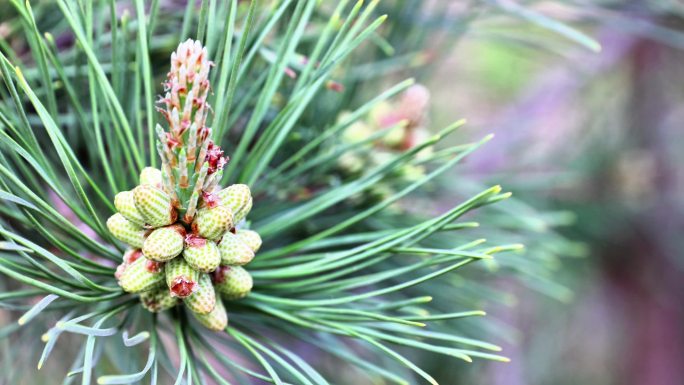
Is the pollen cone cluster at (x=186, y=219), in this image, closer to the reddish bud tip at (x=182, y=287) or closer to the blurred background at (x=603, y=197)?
the reddish bud tip at (x=182, y=287)

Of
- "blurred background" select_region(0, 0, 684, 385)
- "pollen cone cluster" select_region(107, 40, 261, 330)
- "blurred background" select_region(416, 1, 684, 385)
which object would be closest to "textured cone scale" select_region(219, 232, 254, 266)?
"pollen cone cluster" select_region(107, 40, 261, 330)

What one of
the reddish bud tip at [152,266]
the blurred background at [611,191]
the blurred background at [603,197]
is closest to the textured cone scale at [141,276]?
the reddish bud tip at [152,266]

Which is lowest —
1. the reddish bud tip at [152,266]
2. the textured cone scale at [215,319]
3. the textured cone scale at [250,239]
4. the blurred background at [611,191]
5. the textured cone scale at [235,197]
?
the blurred background at [611,191]

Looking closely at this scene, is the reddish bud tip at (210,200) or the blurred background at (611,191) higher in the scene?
the reddish bud tip at (210,200)

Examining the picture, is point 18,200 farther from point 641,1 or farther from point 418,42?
point 641,1

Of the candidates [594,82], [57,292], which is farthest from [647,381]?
[57,292]

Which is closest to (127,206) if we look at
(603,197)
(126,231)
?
(126,231)

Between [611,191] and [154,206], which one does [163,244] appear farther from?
[611,191]
